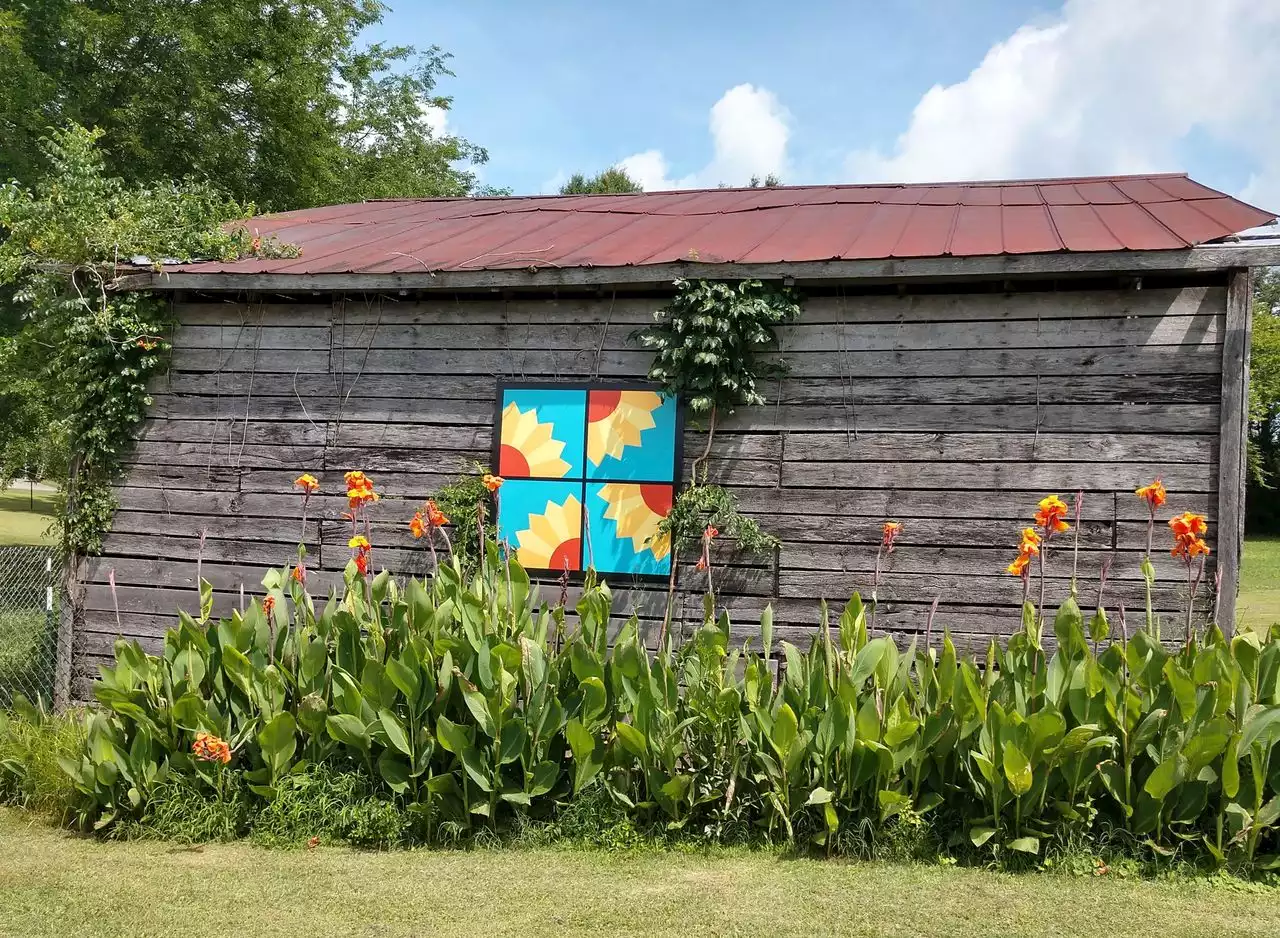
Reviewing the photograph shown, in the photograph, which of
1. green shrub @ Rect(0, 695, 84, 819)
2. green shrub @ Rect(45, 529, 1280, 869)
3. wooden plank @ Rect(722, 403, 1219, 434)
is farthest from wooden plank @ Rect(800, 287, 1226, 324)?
green shrub @ Rect(0, 695, 84, 819)

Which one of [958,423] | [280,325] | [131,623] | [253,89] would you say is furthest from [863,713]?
[253,89]

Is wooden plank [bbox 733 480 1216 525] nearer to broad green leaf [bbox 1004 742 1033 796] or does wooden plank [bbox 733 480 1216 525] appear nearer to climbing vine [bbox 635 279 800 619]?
climbing vine [bbox 635 279 800 619]

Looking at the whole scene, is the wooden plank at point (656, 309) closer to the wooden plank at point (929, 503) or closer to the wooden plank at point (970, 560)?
the wooden plank at point (929, 503)

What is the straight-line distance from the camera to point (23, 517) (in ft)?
91.2

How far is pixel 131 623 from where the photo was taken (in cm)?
710

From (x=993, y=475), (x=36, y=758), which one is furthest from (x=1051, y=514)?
(x=36, y=758)

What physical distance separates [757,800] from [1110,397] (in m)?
3.15

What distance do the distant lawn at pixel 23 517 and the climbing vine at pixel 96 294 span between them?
8.77m

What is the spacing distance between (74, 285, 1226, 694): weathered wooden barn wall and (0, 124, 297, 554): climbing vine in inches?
8.1

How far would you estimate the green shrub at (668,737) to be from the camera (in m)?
4.09

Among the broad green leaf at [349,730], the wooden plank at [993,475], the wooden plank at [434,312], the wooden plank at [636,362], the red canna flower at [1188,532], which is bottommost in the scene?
the broad green leaf at [349,730]

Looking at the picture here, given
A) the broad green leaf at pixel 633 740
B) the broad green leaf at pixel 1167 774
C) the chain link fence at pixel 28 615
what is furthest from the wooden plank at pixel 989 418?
the chain link fence at pixel 28 615

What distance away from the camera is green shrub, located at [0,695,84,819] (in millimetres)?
5141

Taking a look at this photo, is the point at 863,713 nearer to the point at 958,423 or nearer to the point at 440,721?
the point at 440,721
